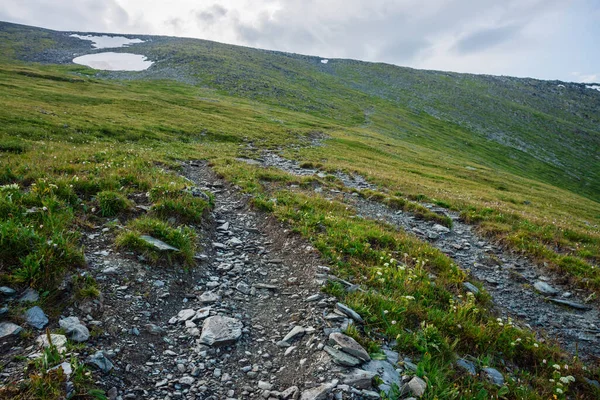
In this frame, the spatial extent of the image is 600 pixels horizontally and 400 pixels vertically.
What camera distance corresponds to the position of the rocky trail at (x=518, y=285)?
7922 mm

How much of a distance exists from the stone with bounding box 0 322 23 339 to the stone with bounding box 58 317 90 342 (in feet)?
1.58

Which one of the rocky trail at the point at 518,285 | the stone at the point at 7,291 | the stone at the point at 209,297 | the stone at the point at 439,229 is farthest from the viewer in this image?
the stone at the point at 439,229

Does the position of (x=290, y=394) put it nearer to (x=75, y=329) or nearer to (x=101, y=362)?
(x=101, y=362)

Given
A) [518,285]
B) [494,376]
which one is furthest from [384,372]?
[518,285]

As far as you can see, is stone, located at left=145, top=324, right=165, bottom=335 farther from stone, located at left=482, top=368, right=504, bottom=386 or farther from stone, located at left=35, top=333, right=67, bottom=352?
stone, located at left=482, top=368, right=504, bottom=386

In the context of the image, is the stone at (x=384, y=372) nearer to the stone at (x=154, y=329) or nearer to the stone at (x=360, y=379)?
the stone at (x=360, y=379)

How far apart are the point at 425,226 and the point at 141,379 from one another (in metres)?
12.8

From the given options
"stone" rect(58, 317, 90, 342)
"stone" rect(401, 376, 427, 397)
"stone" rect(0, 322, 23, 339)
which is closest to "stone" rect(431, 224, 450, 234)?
"stone" rect(401, 376, 427, 397)

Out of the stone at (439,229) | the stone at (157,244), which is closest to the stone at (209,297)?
the stone at (157,244)

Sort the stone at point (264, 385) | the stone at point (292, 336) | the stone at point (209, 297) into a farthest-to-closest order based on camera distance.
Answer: the stone at point (209, 297), the stone at point (292, 336), the stone at point (264, 385)

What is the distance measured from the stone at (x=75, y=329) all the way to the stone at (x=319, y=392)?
131 inches

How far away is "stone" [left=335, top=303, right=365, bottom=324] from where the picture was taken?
19.5ft

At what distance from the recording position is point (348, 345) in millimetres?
5141

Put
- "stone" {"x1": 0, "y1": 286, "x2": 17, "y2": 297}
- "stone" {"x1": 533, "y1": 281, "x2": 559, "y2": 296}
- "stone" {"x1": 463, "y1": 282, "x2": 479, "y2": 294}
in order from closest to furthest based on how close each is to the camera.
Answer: "stone" {"x1": 0, "y1": 286, "x2": 17, "y2": 297} < "stone" {"x1": 463, "y1": 282, "x2": 479, "y2": 294} < "stone" {"x1": 533, "y1": 281, "x2": 559, "y2": 296}
